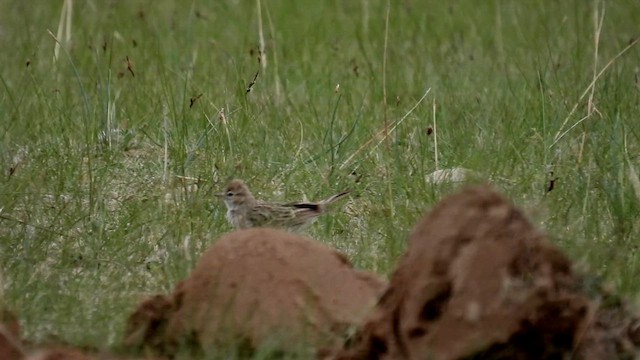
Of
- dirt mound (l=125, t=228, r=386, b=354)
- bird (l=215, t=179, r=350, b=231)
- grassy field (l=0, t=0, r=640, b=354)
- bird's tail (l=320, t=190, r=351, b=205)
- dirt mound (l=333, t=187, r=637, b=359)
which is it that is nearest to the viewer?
dirt mound (l=333, t=187, r=637, b=359)

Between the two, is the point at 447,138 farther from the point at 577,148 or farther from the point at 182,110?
the point at 182,110

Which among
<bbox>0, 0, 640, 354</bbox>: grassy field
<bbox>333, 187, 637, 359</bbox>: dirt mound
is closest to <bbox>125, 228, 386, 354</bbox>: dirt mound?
<bbox>0, 0, 640, 354</bbox>: grassy field

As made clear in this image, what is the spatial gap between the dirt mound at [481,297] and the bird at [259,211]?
192 cm

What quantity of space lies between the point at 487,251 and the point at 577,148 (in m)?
2.95

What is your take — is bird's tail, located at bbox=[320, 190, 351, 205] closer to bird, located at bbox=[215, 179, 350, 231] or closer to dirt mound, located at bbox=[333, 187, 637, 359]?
bird, located at bbox=[215, 179, 350, 231]

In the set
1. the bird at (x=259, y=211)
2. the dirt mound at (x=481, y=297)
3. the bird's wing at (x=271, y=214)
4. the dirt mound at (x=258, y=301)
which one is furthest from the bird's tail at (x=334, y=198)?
the dirt mound at (x=481, y=297)

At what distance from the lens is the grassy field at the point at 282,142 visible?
517 centimetres

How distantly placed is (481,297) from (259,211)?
7.86ft

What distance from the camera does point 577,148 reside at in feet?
21.3

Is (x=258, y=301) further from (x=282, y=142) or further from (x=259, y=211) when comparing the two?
(x=282, y=142)

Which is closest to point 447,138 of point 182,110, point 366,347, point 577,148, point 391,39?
point 577,148

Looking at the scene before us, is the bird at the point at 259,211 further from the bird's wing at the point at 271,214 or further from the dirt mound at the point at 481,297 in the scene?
the dirt mound at the point at 481,297

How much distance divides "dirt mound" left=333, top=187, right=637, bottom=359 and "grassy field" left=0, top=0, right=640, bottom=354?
30.7 inches

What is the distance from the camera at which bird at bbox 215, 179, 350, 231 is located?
5.75 m
